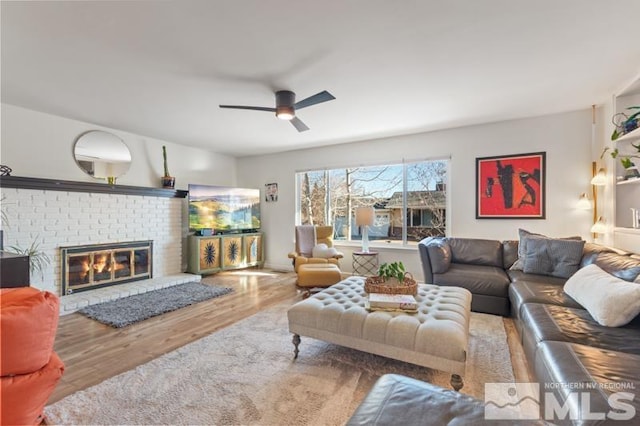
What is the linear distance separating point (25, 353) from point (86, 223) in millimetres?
3622

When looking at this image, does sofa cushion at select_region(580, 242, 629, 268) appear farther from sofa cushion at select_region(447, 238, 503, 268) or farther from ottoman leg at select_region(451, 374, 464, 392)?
ottoman leg at select_region(451, 374, 464, 392)

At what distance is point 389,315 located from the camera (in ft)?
6.61

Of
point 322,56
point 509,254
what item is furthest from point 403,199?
point 322,56

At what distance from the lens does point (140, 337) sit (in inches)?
104

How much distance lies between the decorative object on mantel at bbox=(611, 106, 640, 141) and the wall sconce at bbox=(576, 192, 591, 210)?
772 millimetres

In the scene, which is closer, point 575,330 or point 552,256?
point 575,330

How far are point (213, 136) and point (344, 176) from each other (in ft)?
8.03

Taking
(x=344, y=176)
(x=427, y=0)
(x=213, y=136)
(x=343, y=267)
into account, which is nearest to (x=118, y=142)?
(x=213, y=136)

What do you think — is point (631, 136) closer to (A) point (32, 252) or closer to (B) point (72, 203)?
(B) point (72, 203)

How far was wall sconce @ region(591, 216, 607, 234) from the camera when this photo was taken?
10.9ft

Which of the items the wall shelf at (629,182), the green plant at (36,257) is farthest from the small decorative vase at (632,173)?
the green plant at (36,257)

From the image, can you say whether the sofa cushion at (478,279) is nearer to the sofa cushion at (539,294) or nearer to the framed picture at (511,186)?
the sofa cushion at (539,294)

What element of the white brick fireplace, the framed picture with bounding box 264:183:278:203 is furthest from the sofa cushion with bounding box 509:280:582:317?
the white brick fireplace

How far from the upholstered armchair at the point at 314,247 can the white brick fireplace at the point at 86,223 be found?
7.54 ft
